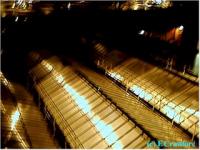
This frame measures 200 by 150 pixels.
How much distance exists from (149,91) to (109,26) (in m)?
7.35

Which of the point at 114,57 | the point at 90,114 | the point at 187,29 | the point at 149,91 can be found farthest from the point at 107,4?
the point at 90,114

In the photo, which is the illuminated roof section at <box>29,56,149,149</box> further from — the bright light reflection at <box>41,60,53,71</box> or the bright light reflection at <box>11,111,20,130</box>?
the bright light reflection at <box>41,60,53,71</box>

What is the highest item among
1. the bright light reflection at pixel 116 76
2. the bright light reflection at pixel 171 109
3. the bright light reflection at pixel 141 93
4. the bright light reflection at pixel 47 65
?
the bright light reflection at pixel 171 109

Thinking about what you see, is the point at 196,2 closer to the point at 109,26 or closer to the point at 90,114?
the point at 90,114

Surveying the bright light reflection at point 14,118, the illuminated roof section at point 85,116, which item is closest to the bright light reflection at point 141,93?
the illuminated roof section at point 85,116

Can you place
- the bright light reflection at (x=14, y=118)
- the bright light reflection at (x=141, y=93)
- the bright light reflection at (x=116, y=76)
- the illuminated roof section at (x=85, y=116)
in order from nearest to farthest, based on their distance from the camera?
1. the illuminated roof section at (x=85, y=116)
2. the bright light reflection at (x=14, y=118)
3. the bright light reflection at (x=141, y=93)
4. the bright light reflection at (x=116, y=76)

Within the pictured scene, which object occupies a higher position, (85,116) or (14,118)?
(14,118)

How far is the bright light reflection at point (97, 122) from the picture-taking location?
10594 millimetres

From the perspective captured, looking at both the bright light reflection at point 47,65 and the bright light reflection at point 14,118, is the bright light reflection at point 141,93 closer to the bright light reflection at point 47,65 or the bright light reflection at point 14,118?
Result: the bright light reflection at point 14,118

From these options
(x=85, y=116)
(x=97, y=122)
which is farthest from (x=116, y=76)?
(x=97, y=122)

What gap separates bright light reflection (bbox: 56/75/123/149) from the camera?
1059cm

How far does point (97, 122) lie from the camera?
1176cm

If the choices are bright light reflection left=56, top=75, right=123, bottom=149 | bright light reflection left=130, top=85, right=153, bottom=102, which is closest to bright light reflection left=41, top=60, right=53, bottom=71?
bright light reflection left=56, top=75, right=123, bottom=149

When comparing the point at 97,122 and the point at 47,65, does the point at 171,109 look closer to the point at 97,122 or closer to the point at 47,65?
the point at 97,122
